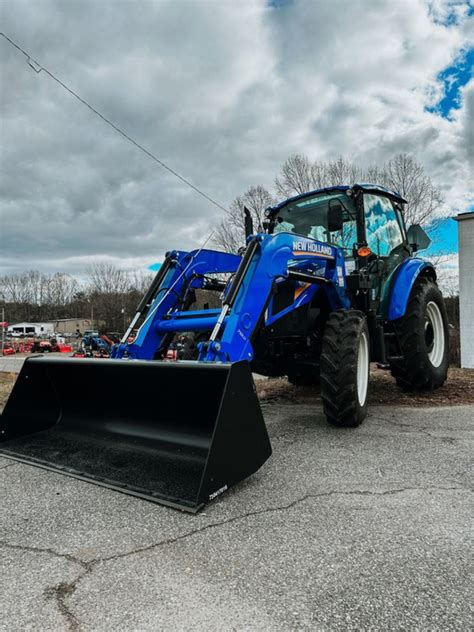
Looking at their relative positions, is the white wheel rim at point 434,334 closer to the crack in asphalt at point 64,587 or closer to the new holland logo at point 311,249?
the new holland logo at point 311,249

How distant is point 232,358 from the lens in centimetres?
358

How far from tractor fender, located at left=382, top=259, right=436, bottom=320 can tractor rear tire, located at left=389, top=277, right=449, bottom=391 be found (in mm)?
306

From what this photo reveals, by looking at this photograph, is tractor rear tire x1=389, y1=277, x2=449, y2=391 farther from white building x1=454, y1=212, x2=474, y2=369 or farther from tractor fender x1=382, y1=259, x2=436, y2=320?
white building x1=454, y1=212, x2=474, y2=369

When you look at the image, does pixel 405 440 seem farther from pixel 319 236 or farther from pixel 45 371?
pixel 45 371

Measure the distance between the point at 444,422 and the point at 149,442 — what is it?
3.37 m

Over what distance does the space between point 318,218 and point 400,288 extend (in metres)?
1.37

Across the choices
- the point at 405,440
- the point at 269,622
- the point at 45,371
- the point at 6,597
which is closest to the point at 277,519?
the point at 269,622

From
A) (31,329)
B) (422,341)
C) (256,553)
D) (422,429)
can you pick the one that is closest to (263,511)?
(256,553)

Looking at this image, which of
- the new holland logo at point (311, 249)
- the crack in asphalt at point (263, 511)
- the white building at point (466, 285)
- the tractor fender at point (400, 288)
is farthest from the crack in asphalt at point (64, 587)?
the white building at point (466, 285)

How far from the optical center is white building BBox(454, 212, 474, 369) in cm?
1159

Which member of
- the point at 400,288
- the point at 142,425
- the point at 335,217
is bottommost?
the point at 142,425

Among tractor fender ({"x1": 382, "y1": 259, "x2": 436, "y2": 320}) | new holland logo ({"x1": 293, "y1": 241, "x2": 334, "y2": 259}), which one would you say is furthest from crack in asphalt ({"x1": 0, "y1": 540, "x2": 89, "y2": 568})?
tractor fender ({"x1": 382, "y1": 259, "x2": 436, "y2": 320})

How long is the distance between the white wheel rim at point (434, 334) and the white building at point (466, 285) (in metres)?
5.33

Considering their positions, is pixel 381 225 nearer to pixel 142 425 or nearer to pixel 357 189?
pixel 357 189
